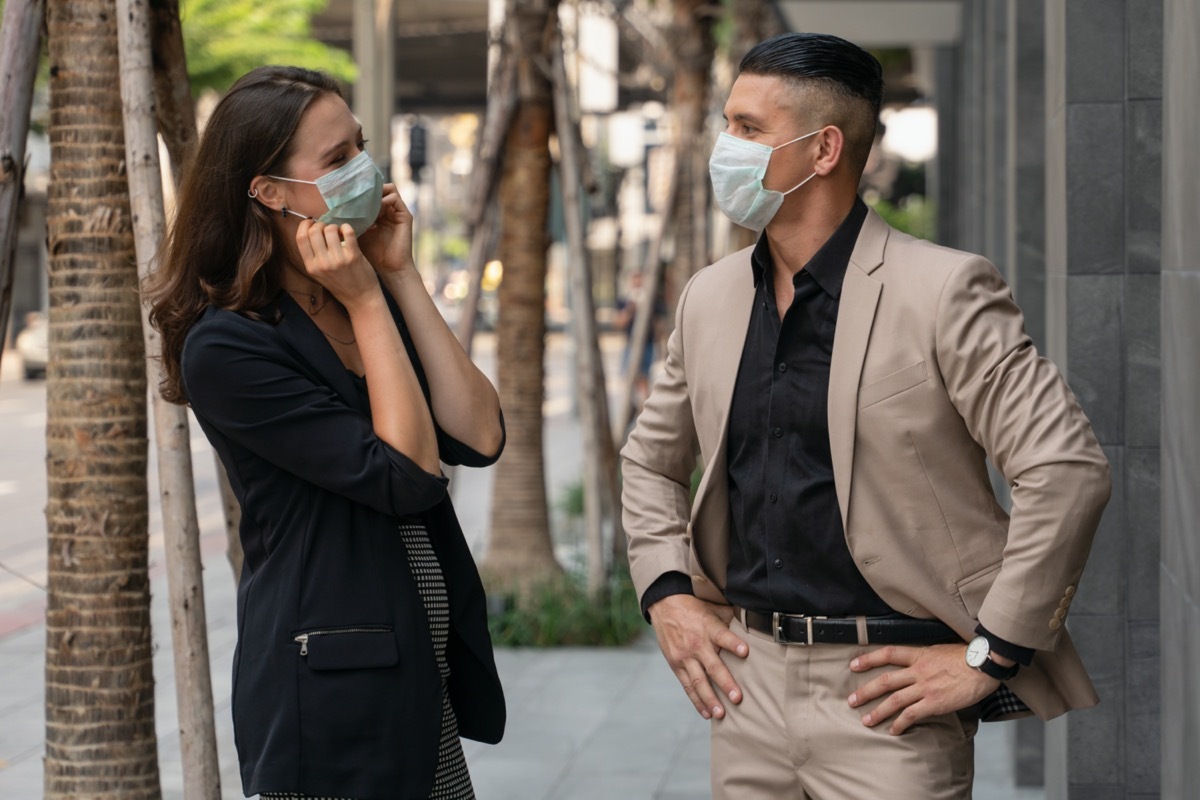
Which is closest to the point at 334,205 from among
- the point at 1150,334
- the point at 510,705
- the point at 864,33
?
the point at 1150,334

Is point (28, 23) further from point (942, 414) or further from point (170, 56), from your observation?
point (942, 414)

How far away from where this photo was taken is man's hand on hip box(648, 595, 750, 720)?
9.43 feet

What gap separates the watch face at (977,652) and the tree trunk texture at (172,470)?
2067mm

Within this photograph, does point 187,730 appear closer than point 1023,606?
No

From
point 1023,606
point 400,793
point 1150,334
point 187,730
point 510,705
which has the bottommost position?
point 510,705

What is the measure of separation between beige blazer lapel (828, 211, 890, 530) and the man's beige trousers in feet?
0.91

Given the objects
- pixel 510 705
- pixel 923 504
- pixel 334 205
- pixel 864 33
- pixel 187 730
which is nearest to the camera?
pixel 923 504

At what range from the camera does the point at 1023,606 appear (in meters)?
2.51

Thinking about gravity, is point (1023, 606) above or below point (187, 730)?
above

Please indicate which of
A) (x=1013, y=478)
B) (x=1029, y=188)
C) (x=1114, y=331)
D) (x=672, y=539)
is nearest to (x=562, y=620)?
(x=1029, y=188)

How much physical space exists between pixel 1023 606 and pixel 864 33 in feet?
41.8

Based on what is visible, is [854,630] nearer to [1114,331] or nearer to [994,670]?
[994,670]

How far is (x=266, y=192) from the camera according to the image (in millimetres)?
2865

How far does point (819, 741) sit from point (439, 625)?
2.23 feet
